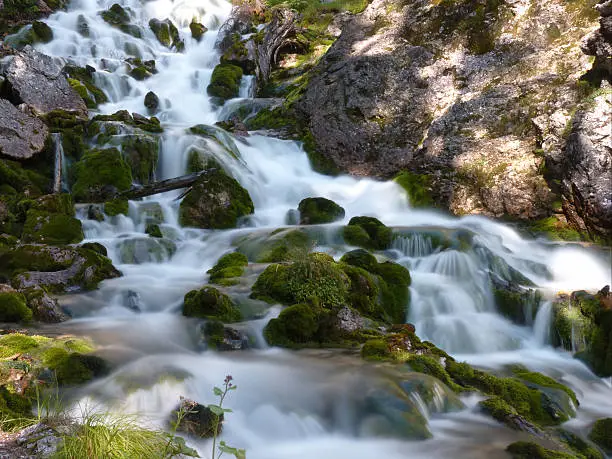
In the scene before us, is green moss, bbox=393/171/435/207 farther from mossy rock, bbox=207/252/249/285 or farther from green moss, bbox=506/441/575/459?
green moss, bbox=506/441/575/459

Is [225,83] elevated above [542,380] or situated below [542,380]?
above

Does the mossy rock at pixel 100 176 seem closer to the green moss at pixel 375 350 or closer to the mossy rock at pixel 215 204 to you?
the mossy rock at pixel 215 204

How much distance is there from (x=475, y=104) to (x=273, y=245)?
900cm

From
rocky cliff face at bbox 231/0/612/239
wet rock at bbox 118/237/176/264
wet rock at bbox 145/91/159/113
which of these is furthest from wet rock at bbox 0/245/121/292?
wet rock at bbox 145/91/159/113

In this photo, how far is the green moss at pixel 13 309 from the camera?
6.37 metres

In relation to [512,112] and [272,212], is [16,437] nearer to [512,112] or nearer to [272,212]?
[272,212]

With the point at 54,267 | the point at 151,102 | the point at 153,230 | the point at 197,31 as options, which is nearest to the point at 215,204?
the point at 153,230

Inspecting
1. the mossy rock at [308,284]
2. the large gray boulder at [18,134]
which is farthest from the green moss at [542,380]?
the large gray boulder at [18,134]

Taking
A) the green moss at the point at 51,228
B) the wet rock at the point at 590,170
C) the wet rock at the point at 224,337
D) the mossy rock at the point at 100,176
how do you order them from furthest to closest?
the mossy rock at the point at 100,176, the wet rock at the point at 590,170, the green moss at the point at 51,228, the wet rock at the point at 224,337

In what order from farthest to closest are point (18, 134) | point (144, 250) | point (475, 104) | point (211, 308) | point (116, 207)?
point (475, 104) → point (18, 134) → point (116, 207) → point (144, 250) → point (211, 308)

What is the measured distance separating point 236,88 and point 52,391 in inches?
830

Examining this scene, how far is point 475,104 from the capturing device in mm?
15156

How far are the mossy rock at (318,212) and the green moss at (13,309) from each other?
25.0 feet

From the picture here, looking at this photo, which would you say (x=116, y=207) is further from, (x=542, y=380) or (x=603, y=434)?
(x=603, y=434)
